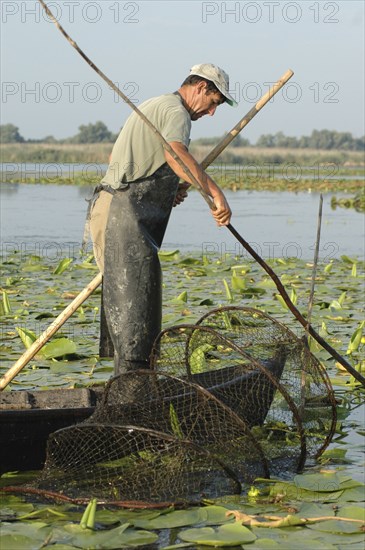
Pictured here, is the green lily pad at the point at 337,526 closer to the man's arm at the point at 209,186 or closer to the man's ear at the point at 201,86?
the man's arm at the point at 209,186

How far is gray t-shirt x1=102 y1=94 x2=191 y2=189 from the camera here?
487 cm

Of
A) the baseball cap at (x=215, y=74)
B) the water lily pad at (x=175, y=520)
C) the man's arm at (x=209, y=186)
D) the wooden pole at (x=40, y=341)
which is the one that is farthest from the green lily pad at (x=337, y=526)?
the baseball cap at (x=215, y=74)

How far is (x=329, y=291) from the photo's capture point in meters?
9.84

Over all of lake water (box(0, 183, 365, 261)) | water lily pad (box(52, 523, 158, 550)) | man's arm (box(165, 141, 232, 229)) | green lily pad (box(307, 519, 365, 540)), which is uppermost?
man's arm (box(165, 141, 232, 229))

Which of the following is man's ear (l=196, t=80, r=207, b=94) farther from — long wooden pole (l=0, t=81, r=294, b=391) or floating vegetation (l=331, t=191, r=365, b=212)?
floating vegetation (l=331, t=191, r=365, b=212)

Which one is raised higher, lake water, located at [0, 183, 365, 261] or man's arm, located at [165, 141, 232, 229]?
man's arm, located at [165, 141, 232, 229]

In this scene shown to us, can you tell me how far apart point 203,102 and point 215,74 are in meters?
0.20

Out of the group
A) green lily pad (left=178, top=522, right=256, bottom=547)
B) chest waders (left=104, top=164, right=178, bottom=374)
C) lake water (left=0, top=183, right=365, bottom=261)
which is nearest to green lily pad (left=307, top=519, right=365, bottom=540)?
green lily pad (left=178, top=522, right=256, bottom=547)

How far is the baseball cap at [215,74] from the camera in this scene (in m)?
4.89

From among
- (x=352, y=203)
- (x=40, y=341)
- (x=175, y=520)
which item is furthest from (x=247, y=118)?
(x=352, y=203)

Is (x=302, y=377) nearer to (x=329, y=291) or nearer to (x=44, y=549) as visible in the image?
(x=44, y=549)

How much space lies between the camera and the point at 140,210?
4.96m

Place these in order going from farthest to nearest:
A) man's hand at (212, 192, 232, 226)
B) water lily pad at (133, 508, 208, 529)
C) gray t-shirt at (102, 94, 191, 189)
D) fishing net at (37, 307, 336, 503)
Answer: gray t-shirt at (102, 94, 191, 189) < man's hand at (212, 192, 232, 226) < fishing net at (37, 307, 336, 503) < water lily pad at (133, 508, 208, 529)

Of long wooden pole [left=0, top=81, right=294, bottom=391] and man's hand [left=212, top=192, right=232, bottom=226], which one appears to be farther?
long wooden pole [left=0, top=81, right=294, bottom=391]
